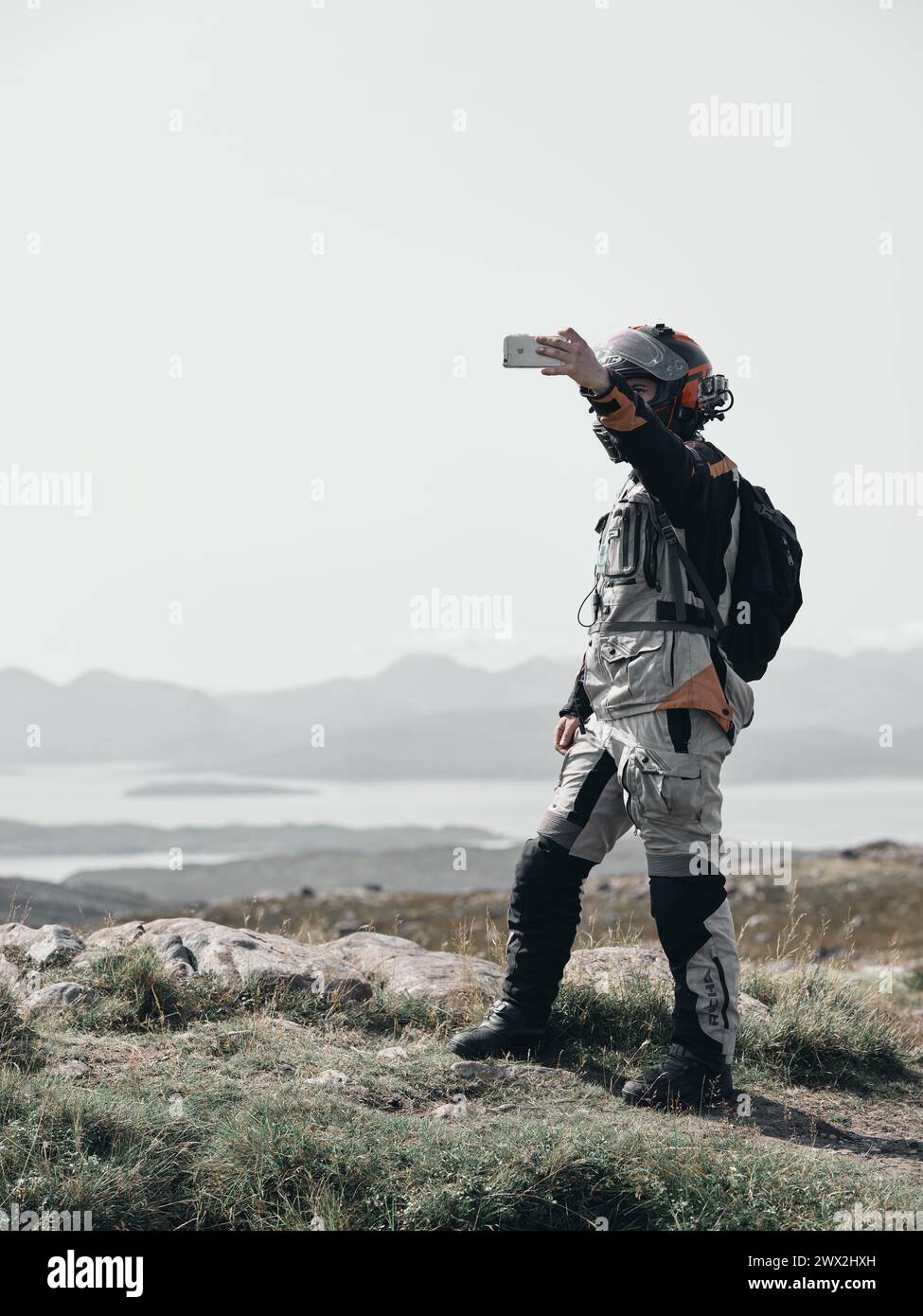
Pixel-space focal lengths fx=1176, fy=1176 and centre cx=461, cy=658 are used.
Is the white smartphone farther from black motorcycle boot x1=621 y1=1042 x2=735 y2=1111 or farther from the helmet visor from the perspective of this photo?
black motorcycle boot x1=621 y1=1042 x2=735 y2=1111

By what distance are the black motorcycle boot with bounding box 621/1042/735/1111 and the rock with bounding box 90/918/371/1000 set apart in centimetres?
175

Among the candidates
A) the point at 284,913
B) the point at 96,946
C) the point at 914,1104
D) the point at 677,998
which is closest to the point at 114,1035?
the point at 96,946

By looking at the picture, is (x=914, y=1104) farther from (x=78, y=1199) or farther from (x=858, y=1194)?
(x=78, y=1199)

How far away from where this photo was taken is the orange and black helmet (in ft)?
19.1

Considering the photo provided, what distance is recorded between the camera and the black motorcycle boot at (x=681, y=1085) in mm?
5535

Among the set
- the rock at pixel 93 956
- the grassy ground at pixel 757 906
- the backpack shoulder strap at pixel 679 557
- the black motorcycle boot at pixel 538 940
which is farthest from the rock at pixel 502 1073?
the grassy ground at pixel 757 906

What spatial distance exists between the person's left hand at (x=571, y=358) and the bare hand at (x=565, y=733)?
2.00 metres

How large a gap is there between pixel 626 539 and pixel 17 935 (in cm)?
460

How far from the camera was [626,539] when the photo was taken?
5.85 meters

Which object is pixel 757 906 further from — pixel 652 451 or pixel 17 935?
pixel 652 451

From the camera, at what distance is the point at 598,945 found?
8.02 meters

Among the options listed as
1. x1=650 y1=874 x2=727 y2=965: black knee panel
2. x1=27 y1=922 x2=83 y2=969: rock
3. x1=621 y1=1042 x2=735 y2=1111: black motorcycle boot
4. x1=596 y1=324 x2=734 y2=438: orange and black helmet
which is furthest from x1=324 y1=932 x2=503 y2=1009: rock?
x1=596 y1=324 x2=734 y2=438: orange and black helmet

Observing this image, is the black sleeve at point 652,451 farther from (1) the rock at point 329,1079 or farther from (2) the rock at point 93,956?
(2) the rock at point 93,956
